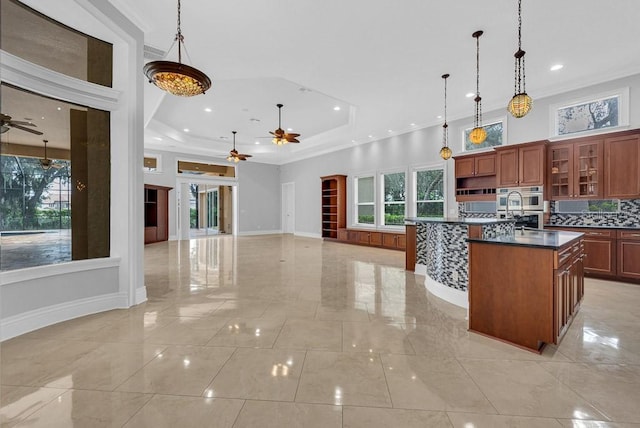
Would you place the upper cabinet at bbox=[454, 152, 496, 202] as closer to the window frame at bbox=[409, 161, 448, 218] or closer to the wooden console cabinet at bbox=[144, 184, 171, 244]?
the window frame at bbox=[409, 161, 448, 218]

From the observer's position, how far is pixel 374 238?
888cm

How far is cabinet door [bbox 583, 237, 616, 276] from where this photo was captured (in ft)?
15.3

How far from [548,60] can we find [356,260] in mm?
5086

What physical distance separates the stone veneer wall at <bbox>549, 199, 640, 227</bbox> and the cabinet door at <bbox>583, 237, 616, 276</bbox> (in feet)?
2.03

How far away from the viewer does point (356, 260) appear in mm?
6668

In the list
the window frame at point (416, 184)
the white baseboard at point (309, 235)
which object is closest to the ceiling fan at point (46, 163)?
the window frame at point (416, 184)

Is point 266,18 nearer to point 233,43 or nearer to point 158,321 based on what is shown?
point 233,43

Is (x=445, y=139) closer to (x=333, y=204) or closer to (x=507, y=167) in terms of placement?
(x=507, y=167)

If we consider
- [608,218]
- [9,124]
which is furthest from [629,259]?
[9,124]

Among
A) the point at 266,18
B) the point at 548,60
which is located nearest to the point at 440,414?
the point at 266,18

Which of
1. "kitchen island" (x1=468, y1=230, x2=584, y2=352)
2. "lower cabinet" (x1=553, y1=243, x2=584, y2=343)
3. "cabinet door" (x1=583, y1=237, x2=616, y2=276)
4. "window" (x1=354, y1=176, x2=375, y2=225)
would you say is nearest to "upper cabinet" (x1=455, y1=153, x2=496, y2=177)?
"cabinet door" (x1=583, y1=237, x2=616, y2=276)

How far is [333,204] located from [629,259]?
7781 millimetres

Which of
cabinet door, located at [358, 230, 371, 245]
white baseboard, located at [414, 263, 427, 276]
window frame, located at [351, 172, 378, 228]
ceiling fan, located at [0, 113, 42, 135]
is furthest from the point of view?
window frame, located at [351, 172, 378, 228]

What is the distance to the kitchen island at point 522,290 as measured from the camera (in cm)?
236
